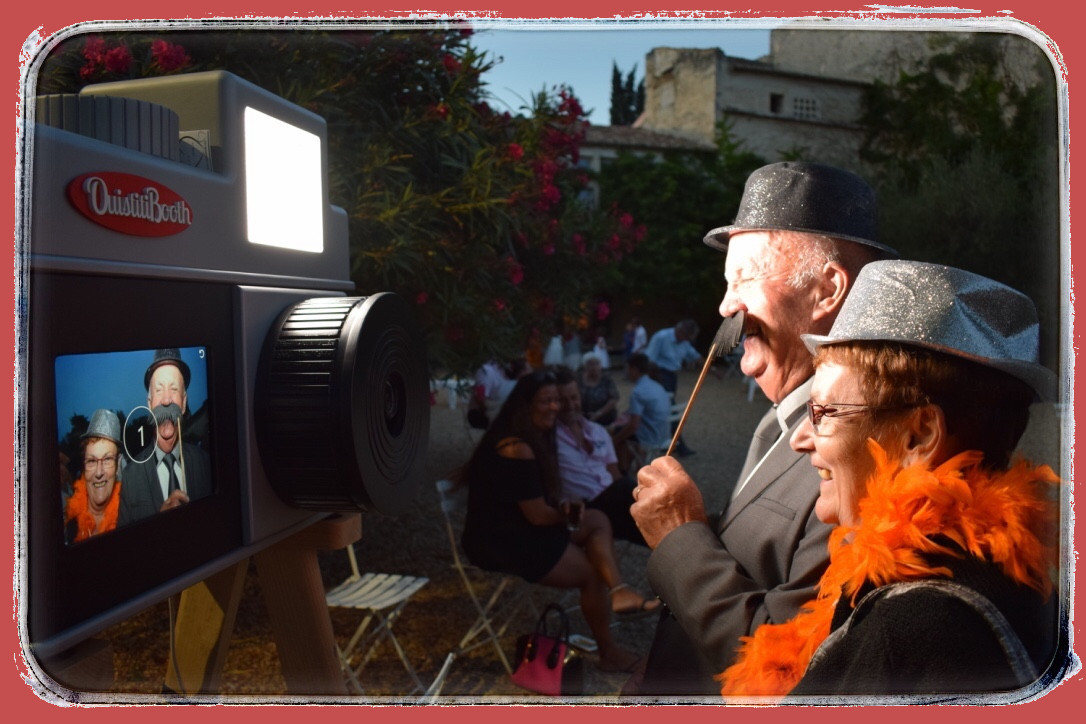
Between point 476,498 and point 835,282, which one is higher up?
point 835,282

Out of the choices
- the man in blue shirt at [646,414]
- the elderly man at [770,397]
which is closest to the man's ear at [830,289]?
the elderly man at [770,397]

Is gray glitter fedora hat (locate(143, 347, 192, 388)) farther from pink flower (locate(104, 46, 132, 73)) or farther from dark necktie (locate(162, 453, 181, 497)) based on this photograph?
pink flower (locate(104, 46, 132, 73))

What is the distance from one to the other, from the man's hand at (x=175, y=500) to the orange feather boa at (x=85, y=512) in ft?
0.26

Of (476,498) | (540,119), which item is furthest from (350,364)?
(476,498)

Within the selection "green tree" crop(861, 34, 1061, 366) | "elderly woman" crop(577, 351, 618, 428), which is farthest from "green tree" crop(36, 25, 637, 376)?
"elderly woman" crop(577, 351, 618, 428)

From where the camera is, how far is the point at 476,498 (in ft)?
8.41

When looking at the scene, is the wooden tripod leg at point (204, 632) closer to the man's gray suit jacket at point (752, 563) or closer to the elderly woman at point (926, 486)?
the man's gray suit jacket at point (752, 563)

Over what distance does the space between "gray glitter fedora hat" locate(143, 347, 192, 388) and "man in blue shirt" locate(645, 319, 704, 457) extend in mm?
862

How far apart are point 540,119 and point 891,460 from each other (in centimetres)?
106

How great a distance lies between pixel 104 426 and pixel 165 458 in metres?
0.12

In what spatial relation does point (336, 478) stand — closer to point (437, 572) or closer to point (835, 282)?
point (835, 282)

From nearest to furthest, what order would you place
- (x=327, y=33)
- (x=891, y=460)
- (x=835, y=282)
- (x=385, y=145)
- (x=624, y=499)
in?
(x=891, y=460)
(x=835, y=282)
(x=327, y=33)
(x=385, y=145)
(x=624, y=499)

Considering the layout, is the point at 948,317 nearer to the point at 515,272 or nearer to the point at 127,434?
the point at 127,434

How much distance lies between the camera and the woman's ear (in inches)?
36.1
